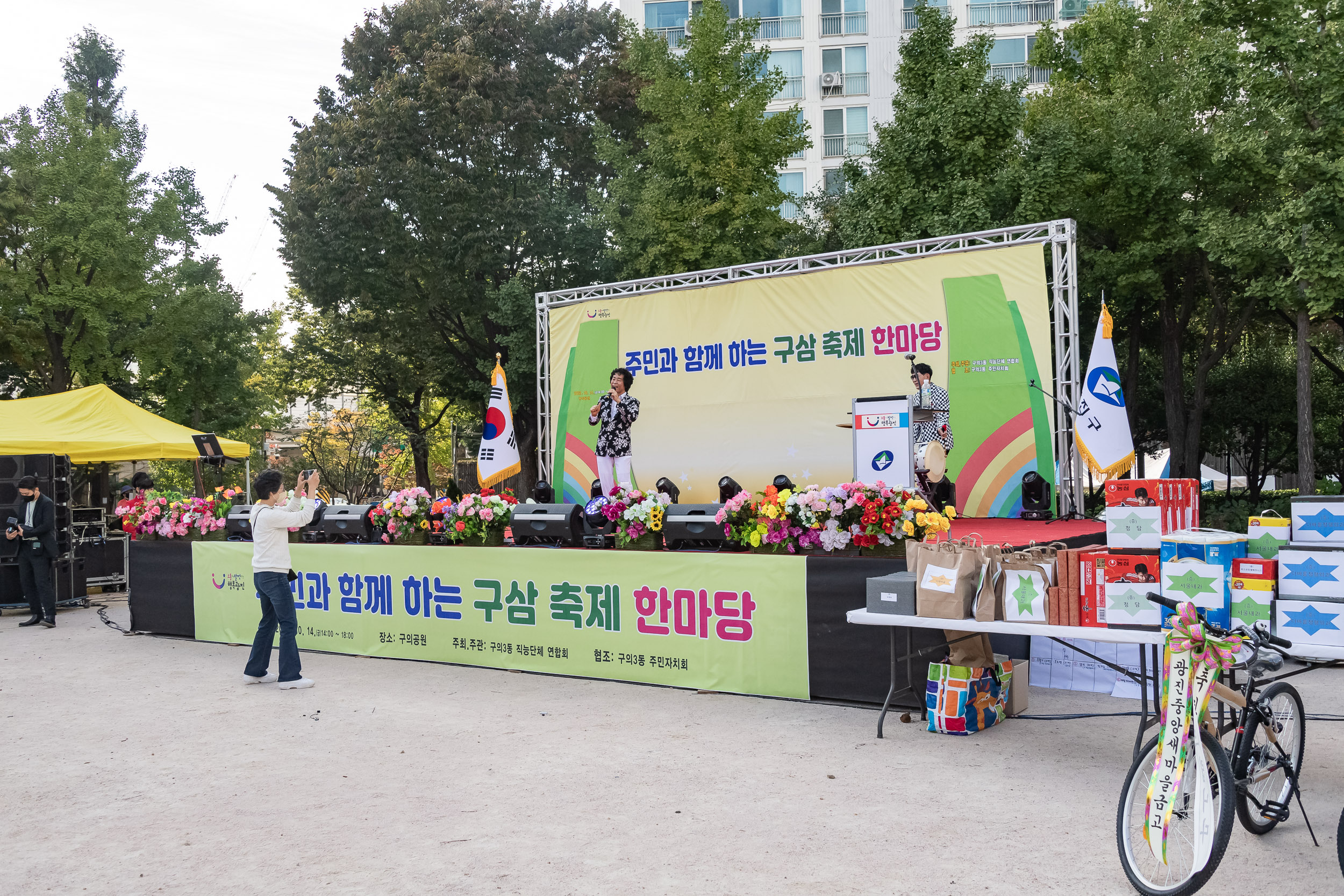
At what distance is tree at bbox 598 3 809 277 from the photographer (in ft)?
60.7

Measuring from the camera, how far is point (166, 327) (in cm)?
2100

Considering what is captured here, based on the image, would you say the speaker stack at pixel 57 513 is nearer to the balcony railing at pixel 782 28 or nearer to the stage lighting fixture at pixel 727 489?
the stage lighting fixture at pixel 727 489

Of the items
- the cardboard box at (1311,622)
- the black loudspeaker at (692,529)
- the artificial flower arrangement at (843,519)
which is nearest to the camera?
the cardboard box at (1311,622)

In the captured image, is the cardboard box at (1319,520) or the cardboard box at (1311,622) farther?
the cardboard box at (1319,520)

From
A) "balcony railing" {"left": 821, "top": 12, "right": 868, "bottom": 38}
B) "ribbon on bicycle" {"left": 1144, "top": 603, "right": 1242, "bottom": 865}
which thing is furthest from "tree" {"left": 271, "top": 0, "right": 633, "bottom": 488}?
"ribbon on bicycle" {"left": 1144, "top": 603, "right": 1242, "bottom": 865}

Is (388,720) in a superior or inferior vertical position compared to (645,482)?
inferior

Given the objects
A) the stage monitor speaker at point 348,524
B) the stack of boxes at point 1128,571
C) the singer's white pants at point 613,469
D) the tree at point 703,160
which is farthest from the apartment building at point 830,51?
the stack of boxes at point 1128,571

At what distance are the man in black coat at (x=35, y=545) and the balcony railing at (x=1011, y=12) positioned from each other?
30.4 m

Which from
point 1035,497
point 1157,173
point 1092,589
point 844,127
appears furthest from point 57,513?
point 844,127

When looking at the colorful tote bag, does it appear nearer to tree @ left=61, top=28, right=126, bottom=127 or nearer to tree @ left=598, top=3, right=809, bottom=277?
tree @ left=598, top=3, right=809, bottom=277

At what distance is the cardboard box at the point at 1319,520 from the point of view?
384 cm

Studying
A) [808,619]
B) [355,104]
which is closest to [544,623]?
[808,619]

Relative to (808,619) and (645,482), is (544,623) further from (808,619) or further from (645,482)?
(645,482)

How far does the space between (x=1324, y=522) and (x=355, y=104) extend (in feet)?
69.8
